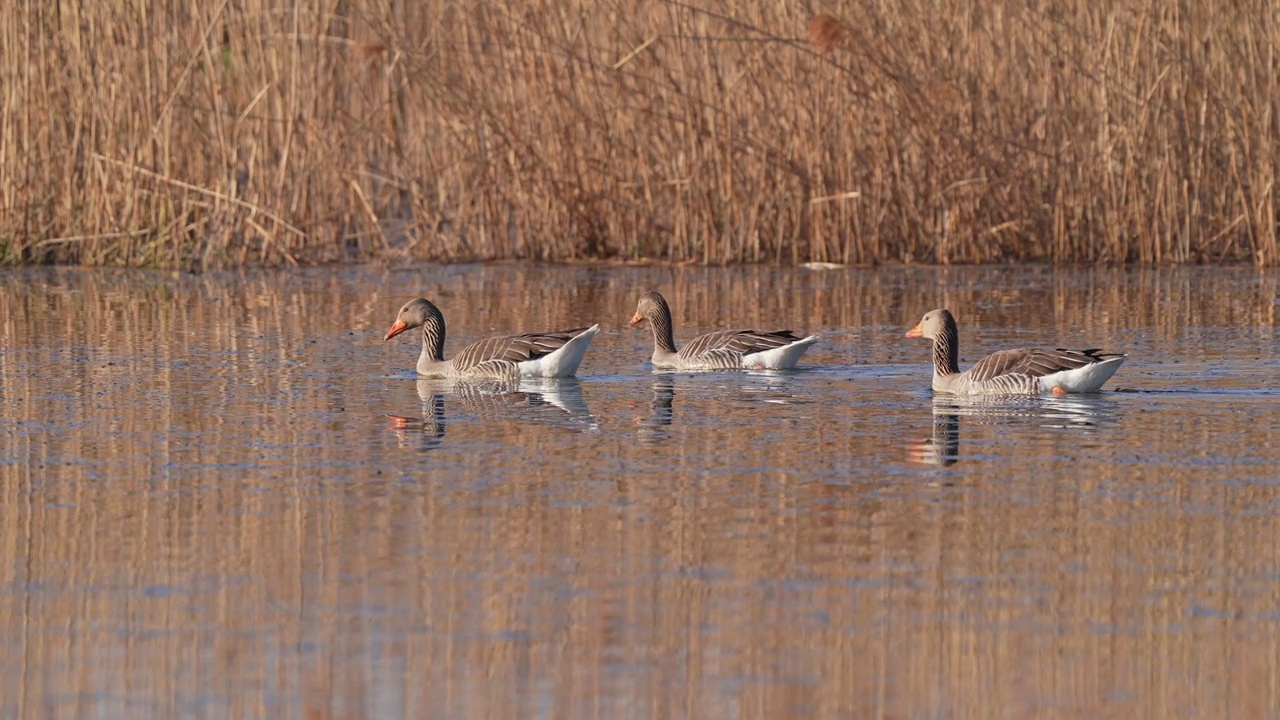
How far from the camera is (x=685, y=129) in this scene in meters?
19.0

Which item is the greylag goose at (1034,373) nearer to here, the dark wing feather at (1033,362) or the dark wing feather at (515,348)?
the dark wing feather at (1033,362)

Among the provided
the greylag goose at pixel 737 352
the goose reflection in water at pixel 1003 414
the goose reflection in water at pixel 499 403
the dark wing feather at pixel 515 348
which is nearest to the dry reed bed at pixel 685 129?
the greylag goose at pixel 737 352

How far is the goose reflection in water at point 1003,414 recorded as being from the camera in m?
9.59

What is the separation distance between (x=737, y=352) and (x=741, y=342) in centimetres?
9

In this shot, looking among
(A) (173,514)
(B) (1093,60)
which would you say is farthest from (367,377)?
(B) (1093,60)

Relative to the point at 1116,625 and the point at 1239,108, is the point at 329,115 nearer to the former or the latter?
the point at 1239,108

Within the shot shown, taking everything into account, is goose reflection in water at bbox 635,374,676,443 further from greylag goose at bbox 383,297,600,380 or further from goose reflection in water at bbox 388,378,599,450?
greylag goose at bbox 383,297,600,380

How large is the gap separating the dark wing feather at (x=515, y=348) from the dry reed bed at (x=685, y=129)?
6.34 meters

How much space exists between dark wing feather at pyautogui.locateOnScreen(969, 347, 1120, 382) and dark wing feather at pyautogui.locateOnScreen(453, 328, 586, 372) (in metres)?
2.44

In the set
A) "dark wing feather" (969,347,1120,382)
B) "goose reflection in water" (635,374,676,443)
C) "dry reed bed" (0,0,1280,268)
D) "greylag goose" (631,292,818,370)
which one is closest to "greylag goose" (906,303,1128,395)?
"dark wing feather" (969,347,1120,382)

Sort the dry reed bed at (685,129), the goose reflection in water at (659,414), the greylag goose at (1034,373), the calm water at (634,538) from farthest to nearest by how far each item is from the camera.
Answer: the dry reed bed at (685,129), the greylag goose at (1034,373), the goose reflection in water at (659,414), the calm water at (634,538)

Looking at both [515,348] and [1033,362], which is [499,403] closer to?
[515,348]

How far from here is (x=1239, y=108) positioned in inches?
714

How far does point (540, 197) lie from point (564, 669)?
14.5m
